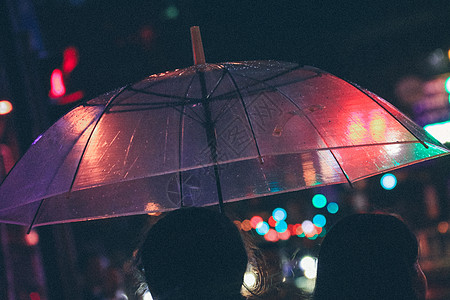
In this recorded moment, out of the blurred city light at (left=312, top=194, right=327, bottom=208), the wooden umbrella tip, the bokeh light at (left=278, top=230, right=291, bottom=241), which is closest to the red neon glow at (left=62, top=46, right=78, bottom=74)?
the wooden umbrella tip

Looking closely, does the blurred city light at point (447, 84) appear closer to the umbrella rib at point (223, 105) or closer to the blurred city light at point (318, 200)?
the blurred city light at point (318, 200)

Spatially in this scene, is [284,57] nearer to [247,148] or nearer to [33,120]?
[33,120]

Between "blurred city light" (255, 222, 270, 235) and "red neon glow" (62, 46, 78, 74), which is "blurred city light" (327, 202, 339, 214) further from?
"red neon glow" (62, 46, 78, 74)

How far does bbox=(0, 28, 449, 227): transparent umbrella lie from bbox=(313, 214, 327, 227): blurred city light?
11.6 meters

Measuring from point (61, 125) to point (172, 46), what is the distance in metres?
3.99

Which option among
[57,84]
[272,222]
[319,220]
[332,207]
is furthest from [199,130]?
[319,220]

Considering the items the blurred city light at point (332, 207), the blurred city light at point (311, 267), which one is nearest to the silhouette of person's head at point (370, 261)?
the blurred city light at point (311, 267)

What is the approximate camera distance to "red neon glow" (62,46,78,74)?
19.7 feet

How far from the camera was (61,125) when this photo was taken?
8.27 ft

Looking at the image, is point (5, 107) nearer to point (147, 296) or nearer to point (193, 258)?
point (147, 296)

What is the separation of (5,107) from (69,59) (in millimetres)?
1281

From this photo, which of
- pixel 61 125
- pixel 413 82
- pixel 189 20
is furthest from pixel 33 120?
pixel 413 82

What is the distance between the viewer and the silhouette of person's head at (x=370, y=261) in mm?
1550

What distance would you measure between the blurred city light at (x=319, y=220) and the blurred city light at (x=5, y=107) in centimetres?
1076
